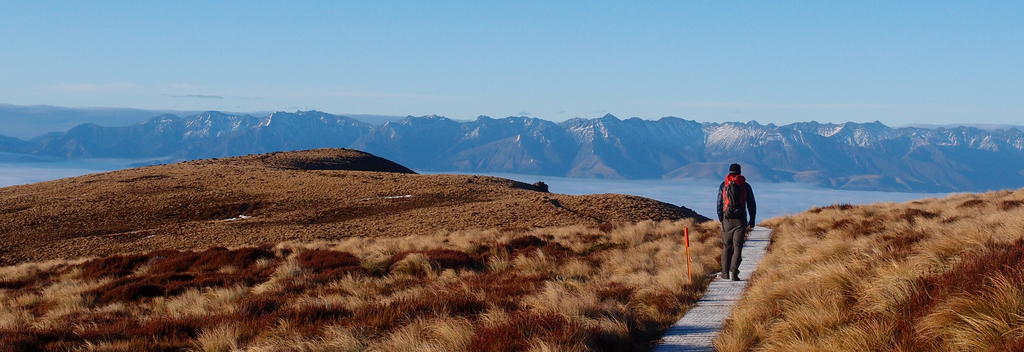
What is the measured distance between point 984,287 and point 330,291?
1112 cm

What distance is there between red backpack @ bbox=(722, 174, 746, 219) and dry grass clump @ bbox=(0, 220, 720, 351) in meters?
1.21

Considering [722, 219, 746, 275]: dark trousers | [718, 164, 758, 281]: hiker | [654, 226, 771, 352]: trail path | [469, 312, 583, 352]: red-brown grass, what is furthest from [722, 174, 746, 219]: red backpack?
[469, 312, 583, 352]: red-brown grass

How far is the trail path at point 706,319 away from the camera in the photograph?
870 centimetres

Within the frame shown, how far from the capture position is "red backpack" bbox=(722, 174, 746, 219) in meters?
14.4

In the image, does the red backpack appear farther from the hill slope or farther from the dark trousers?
the hill slope

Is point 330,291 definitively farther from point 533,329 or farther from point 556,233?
point 556,233

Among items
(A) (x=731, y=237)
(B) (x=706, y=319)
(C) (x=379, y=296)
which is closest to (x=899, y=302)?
(B) (x=706, y=319)

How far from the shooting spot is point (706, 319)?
33.4 feet

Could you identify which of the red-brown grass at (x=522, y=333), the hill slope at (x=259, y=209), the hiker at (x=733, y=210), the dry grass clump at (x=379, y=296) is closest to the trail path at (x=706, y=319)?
the dry grass clump at (x=379, y=296)

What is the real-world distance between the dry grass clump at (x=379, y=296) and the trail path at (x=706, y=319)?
0.28m

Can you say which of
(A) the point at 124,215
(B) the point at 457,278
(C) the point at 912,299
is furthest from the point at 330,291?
(A) the point at 124,215

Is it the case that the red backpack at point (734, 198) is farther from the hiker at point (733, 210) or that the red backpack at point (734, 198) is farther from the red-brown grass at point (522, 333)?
the red-brown grass at point (522, 333)

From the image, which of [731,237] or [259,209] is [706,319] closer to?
[731,237]

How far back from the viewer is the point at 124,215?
4547cm
